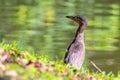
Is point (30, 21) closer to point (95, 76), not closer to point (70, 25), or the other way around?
point (70, 25)

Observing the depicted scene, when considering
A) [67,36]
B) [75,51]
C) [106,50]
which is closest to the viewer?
[75,51]

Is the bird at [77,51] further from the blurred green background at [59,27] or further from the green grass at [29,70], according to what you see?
the blurred green background at [59,27]

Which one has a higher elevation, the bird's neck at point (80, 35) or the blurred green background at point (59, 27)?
the bird's neck at point (80, 35)

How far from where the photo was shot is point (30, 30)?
23234 mm

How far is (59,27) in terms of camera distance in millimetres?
24281

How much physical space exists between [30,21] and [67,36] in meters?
4.90

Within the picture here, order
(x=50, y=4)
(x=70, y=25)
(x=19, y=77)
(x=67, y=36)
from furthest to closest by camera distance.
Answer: (x=50, y=4), (x=70, y=25), (x=67, y=36), (x=19, y=77)

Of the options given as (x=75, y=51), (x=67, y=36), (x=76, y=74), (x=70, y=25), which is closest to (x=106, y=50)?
(x=67, y=36)

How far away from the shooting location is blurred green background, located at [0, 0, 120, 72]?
18906 millimetres

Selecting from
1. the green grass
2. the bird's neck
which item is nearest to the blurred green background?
the bird's neck

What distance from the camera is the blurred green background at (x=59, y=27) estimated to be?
18.9 m

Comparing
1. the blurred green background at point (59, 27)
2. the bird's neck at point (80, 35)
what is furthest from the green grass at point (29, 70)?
the blurred green background at point (59, 27)

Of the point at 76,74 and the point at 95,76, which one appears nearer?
the point at 76,74

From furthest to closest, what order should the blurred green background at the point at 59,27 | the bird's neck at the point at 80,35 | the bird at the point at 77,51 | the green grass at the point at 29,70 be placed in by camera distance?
1. the blurred green background at the point at 59,27
2. the bird's neck at the point at 80,35
3. the bird at the point at 77,51
4. the green grass at the point at 29,70
